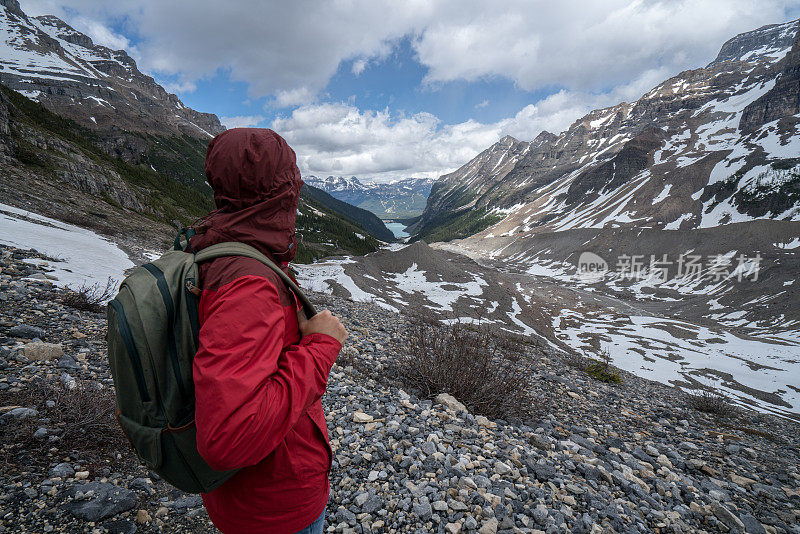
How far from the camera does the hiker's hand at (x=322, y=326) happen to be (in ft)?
7.04

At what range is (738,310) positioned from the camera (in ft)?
182

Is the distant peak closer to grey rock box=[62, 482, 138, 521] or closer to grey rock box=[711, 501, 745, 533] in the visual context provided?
grey rock box=[62, 482, 138, 521]

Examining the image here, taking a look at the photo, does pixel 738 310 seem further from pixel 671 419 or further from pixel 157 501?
pixel 157 501

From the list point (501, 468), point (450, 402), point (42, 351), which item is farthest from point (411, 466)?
point (42, 351)

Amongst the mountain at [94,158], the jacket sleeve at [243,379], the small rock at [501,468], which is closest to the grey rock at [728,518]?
the small rock at [501,468]

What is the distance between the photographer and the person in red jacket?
151cm

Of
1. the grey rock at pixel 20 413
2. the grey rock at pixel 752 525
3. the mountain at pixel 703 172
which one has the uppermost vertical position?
the mountain at pixel 703 172

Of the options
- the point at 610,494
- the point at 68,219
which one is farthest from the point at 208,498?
the point at 68,219

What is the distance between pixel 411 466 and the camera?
436 centimetres

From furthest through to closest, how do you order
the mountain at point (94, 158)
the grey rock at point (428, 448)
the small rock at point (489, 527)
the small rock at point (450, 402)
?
1. the mountain at point (94, 158)
2. the small rock at point (450, 402)
3. the grey rock at point (428, 448)
4. the small rock at point (489, 527)

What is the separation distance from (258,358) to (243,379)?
131 mm

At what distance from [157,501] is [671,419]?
11327 millimetres

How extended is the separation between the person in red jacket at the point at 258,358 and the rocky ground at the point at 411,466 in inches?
74.5

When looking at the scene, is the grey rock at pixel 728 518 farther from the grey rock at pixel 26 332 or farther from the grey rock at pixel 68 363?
the grey rock at pixel 26 332
